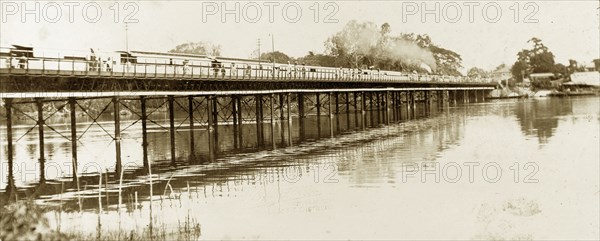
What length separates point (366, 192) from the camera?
19.2 m

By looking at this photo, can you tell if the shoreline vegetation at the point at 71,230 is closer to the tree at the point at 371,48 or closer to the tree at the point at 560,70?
the tree at the point at 371,48

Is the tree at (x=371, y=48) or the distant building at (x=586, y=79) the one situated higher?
the tree at (x=371, y=48)

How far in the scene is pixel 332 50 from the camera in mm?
118000

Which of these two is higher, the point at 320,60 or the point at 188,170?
the point at 320,60

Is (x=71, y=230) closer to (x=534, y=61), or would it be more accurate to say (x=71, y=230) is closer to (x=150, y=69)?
(x=150, y=69)

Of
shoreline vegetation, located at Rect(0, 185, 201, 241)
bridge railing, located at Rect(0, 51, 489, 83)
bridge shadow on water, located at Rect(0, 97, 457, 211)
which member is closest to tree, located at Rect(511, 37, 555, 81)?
bridge railing, located at Rect(0, 51, 489, 83)

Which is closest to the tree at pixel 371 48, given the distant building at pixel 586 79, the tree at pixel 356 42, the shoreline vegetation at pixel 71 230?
the tree at pixel 356 42

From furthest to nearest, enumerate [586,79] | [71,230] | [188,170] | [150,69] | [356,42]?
[586,79] → [356,42] → [150,69] → [188,170] → [71,230]

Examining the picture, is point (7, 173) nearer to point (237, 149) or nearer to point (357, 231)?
point (237, 149)

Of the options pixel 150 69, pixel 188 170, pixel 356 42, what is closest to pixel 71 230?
pixel 188 170

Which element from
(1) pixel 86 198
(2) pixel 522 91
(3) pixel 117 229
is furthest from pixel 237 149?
(2) pixel 522 91

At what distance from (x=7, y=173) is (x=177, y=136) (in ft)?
59.7

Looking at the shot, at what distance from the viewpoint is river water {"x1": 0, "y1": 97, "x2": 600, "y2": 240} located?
48.7ft

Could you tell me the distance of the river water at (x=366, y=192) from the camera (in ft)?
48.7
